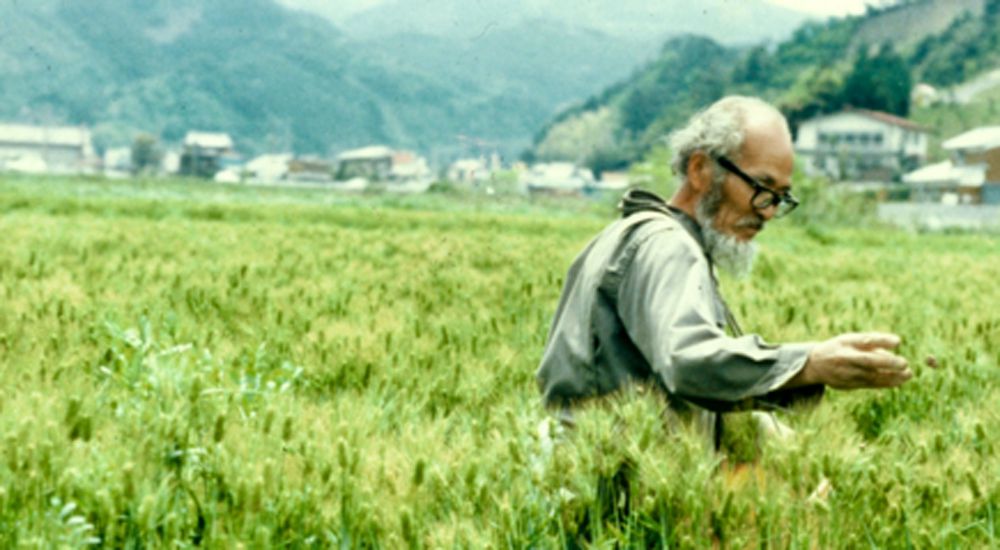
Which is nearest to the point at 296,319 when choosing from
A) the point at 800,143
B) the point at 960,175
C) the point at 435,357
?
the point at 435,357

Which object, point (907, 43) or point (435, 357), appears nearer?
point (435, 357)

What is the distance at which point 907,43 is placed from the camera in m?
139

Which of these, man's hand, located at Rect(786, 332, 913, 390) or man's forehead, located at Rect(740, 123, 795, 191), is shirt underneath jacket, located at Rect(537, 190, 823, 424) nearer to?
man's hand, located at Rect(786, 332, 913, 390)

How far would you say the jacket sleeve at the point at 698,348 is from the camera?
101 inches

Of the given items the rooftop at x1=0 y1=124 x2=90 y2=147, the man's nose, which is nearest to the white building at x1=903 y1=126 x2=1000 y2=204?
the man's nose

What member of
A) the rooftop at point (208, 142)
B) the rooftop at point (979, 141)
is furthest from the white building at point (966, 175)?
the rooftop at point (208, 142)

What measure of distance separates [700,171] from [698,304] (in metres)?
0.78

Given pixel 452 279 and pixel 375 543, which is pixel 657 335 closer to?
pixel 375 543

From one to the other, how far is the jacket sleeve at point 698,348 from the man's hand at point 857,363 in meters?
0.04

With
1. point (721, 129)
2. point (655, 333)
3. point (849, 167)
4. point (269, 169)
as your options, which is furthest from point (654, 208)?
point (269, 169)

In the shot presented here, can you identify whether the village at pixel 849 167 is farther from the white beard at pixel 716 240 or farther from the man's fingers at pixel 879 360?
the man's fingers at pixel 879 360

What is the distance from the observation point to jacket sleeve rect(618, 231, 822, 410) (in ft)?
8.43

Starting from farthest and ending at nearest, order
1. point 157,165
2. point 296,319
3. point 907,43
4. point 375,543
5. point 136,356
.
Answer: point 157,165 → point 907,43 → point 296,319 → point 136,356 → point 375,543

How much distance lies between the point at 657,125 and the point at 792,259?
383ft
